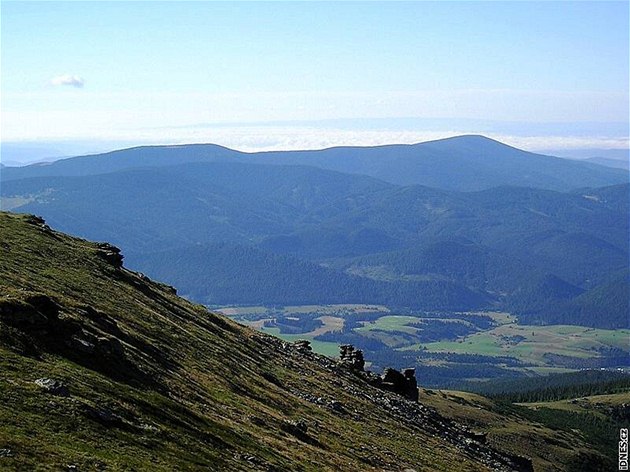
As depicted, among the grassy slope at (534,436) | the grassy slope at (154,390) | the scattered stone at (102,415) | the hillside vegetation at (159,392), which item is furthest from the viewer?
the grassy slope at (534,436)

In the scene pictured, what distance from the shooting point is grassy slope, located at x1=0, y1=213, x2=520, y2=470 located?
40969 mm

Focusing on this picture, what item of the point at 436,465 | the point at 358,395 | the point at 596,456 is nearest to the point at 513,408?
the point at 596,456

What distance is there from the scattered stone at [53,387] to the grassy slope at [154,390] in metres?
0.58

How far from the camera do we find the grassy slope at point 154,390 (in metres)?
41.0

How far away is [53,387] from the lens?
142 feet

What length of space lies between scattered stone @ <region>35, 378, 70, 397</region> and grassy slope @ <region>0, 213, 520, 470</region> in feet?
1.92

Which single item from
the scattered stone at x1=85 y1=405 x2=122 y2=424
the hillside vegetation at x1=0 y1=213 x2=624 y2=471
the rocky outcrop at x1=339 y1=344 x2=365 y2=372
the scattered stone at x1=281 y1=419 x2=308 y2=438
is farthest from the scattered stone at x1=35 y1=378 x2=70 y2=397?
the rocky outcrop at x1=339 y1=344 x2=365 y2=372

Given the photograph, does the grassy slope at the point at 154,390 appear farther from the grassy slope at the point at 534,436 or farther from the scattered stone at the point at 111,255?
the grassy slope at the point at 534,436

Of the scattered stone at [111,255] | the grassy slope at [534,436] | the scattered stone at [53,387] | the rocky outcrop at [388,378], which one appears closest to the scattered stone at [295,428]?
the scattered stone at [53,387]

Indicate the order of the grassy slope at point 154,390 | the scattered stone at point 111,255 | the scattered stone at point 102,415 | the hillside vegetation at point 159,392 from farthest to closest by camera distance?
the scattered stone at point 111,255 → the scattered stone at point 102,415 → the hillside vegetation at point 159,392 → the grassy slope at point 154,390

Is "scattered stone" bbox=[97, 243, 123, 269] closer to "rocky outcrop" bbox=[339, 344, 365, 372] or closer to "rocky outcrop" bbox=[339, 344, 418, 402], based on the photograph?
"rocky outcrop" bbox=[339, 344, 418, 402]

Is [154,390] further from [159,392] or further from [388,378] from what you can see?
[388,378]

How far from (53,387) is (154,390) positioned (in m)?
13.2

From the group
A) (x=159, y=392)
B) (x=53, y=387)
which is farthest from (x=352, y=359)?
(x=53, y=387)
